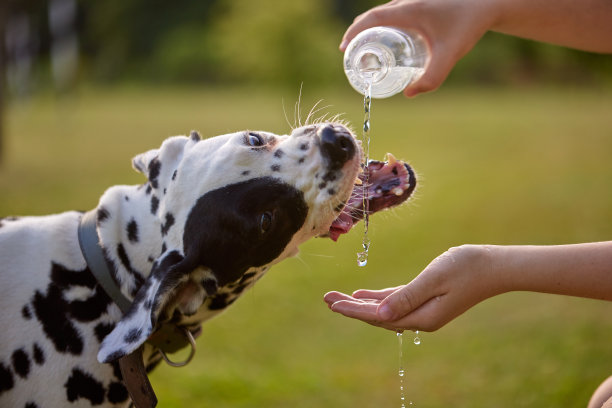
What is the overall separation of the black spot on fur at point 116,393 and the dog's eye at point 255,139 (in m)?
1.13

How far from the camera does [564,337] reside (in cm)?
523

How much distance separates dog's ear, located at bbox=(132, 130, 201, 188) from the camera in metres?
2.87

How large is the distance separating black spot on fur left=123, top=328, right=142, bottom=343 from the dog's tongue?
96cm

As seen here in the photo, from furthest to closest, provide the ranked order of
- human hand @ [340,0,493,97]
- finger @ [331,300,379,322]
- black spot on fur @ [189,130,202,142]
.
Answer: human hand @ [340,0,493,97], black spot on fur @ [189,130,202,142], finger @ [331,300,379,322]

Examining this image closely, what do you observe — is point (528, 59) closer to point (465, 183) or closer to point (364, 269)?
point (465, 183)

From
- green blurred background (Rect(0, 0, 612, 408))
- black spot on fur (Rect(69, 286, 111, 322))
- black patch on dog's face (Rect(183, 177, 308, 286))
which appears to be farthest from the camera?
green blurred background (Rect(0, 0, 612, 408))

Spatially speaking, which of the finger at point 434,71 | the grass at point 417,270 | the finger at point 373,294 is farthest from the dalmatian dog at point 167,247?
the grass at point 417,270

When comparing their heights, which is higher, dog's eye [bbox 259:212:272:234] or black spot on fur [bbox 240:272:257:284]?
dog's eye [bbox 259:212:272:234]

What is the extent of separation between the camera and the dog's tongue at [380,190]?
2996mm

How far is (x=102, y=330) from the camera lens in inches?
107

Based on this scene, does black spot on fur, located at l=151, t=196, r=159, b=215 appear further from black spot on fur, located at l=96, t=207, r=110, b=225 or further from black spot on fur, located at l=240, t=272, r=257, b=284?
black spot on fur, located at l=240, t=272, r=257, b=284

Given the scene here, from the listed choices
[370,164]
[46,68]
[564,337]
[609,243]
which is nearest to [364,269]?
[564,337]

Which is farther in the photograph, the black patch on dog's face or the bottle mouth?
the bottle mouth

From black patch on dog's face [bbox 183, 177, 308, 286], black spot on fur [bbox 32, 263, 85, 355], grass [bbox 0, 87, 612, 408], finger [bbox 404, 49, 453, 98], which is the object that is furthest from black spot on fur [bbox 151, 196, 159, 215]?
grass [bbox 0, 87, 612, 408]
